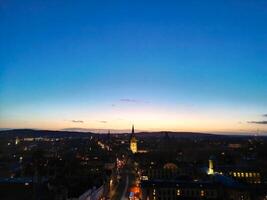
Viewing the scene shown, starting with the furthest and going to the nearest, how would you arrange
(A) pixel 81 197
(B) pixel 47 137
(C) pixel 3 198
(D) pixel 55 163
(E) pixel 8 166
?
(B) pixel 47 137, (D) pixel 55 163, (E) pixel 8 166, (A) pixel 81 197, (C) pixel 3 198

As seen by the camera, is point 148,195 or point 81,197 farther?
A: point 148,195

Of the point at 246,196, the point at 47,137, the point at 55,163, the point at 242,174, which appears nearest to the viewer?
the point at 246,196

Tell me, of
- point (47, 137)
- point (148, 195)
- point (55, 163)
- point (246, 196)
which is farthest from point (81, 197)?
point (47, 137)

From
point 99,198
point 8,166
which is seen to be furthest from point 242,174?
point 8,166

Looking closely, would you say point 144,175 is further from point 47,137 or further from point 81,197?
point 47,137

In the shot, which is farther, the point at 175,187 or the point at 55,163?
the point at 55,163

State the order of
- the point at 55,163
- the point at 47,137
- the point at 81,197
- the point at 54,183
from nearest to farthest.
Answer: the point at 81,197, the point at 54,183, the point at 55,163, the point at 47,137

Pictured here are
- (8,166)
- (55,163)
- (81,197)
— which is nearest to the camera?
(81,197)

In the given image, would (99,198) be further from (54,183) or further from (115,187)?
(115,187)
